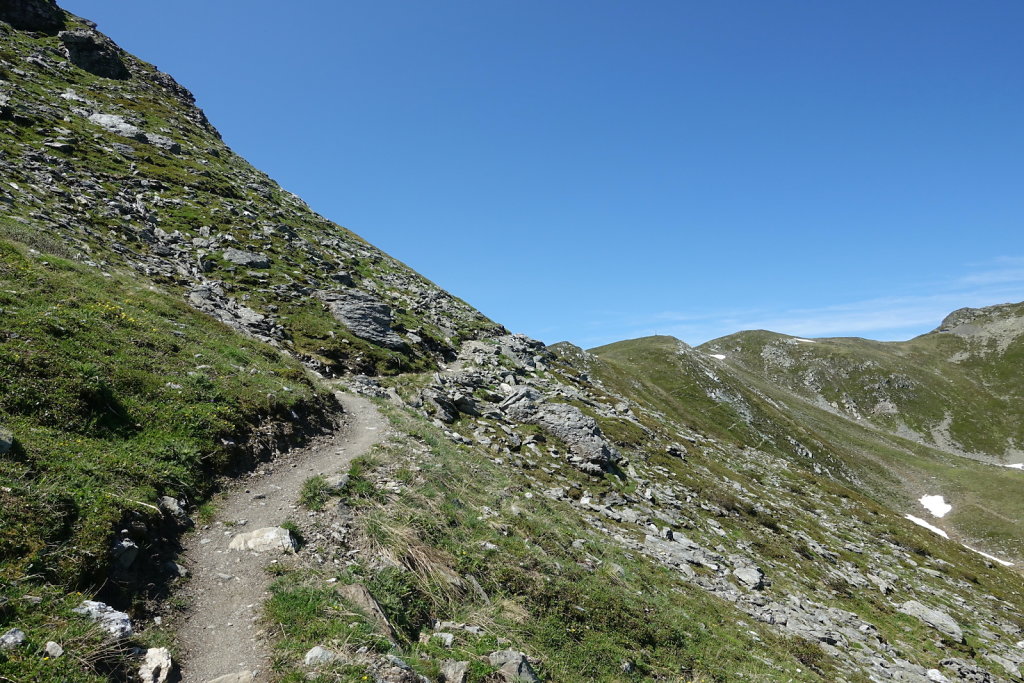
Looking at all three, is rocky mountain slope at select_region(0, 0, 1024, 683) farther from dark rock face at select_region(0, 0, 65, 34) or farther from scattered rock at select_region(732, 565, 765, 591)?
dark rock face at select_region(0, 0, 65, 34)

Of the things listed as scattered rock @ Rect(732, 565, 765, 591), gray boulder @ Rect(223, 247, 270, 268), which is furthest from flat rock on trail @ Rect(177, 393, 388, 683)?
gray boulder @ Rect(223, 247, 270, 268)

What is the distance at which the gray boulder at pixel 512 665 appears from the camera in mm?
10406

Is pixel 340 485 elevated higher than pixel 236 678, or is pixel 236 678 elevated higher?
pixel 340 485

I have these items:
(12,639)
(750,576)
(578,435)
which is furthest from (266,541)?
(750,576)

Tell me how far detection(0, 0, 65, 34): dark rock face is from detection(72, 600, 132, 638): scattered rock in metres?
93.5

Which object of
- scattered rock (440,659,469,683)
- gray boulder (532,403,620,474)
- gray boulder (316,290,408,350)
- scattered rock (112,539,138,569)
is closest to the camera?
scattered rock (112,539,138,569)

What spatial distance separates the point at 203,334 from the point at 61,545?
51.8 feet

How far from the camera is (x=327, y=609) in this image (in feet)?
31.8

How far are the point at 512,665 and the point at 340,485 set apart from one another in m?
7.58

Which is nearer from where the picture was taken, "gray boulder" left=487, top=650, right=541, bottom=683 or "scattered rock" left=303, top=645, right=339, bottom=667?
"scattered rock" left=303, top=645, right=339, bottom=667

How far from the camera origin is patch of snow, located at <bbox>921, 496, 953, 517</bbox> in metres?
81.4

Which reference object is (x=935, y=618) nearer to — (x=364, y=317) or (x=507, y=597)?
(x=507, y=597)

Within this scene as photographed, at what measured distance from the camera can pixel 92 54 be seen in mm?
66250

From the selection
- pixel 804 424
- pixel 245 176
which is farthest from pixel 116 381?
pixel 804 424
